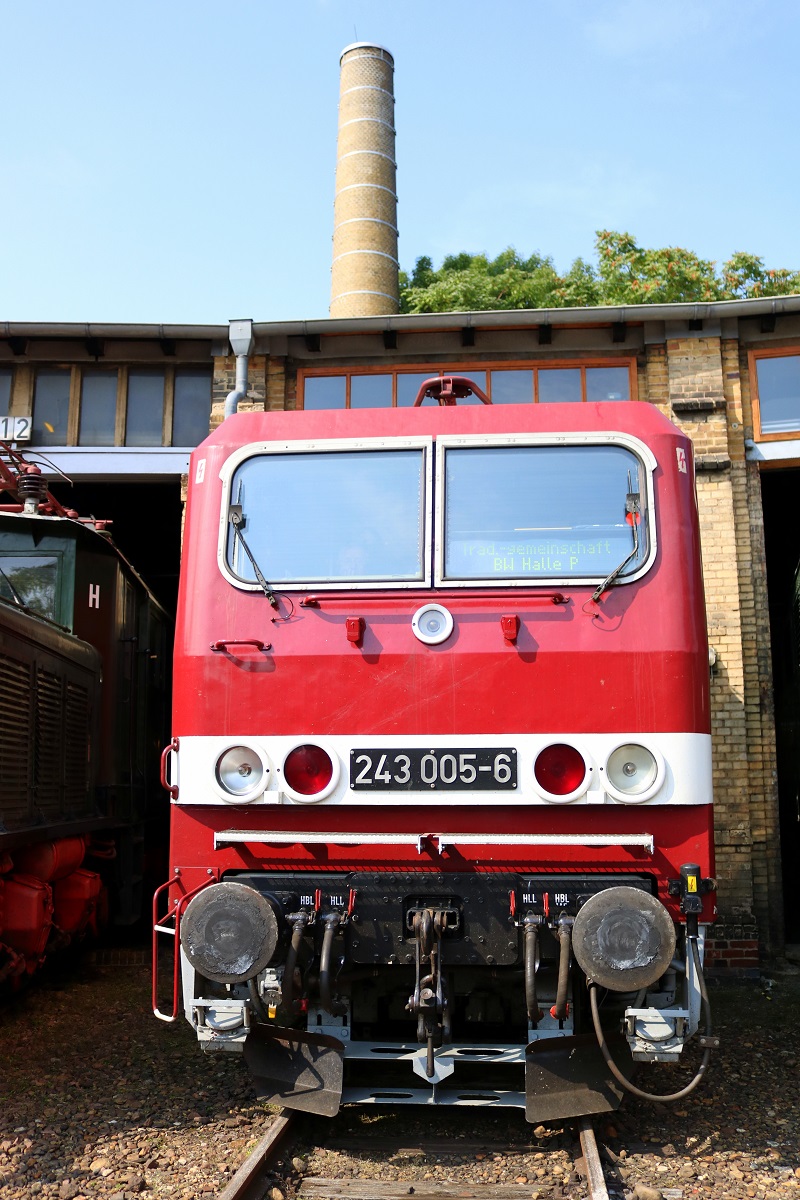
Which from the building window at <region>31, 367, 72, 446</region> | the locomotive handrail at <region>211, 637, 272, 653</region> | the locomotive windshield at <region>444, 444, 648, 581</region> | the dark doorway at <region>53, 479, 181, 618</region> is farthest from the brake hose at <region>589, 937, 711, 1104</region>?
the dark doorway at <region>53, 479, 181, 618</region>

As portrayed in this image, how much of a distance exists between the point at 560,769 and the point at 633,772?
0.93ft

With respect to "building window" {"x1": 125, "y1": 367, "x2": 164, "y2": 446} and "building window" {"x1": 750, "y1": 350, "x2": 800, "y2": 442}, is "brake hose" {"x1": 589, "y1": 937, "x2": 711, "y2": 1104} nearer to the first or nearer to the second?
"building window" {"x1": 750, "y1": 350, "x2": 800, "y2": 442}

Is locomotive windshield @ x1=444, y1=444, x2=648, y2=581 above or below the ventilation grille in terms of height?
above

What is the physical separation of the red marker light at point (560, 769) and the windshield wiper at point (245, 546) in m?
1.28

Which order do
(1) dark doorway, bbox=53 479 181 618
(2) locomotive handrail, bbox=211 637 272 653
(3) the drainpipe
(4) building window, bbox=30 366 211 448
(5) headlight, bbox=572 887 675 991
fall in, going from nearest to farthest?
(5) headlight, bbox=572 887 675 991 < (2) locomotive handrail, bbox=211 637 272 653 < (3) the drainpipe < (4) building window, bbox=30 366 211 448 < (1) dark doorway, bbox=53 479 181 618

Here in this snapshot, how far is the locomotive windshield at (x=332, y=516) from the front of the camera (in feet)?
15.1

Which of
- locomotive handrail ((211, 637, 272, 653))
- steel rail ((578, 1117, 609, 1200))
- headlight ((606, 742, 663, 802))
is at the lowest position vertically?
steel rail ((578, 1117, 609, 1200))

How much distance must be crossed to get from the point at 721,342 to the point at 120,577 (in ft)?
18.9

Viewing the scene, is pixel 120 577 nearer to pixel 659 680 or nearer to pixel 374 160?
pixel 659 680

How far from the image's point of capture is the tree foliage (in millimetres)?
26438

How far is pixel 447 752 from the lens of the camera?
14.2 feet

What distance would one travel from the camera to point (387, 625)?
4488 mm

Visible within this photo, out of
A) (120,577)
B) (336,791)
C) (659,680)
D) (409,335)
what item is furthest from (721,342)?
(336,791)

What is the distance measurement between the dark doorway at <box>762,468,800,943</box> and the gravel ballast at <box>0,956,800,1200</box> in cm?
411
